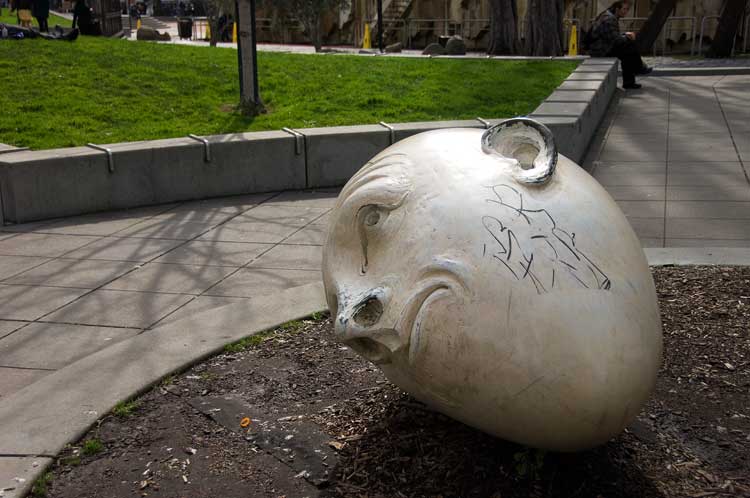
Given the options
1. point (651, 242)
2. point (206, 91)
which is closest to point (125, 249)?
point (651, 242)

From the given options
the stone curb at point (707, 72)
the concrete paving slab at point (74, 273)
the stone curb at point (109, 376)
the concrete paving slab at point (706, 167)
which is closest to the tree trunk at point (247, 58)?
the concrete paving slab at point (74, 273)

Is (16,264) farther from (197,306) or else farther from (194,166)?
(194,166)

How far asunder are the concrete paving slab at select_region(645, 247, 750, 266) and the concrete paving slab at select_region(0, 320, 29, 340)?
4.63 meters

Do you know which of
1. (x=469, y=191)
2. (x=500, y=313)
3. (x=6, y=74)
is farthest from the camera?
(x=6, y=74)

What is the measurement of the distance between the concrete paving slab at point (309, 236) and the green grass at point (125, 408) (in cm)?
333

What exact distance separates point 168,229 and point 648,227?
4.62m

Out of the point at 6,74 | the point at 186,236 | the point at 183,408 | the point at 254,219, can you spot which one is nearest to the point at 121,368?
the point at 183,408

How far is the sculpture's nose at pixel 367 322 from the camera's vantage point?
324 centimetres

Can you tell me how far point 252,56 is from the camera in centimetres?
1120

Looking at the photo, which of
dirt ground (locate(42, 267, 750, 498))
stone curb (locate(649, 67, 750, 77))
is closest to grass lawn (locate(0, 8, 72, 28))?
stone curb (locate(649, 67, 750, 77))

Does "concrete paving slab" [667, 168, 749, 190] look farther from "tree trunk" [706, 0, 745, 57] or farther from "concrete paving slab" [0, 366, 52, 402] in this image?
"tree trunk" [706, 0, 745, 57]

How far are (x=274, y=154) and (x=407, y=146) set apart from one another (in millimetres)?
6015

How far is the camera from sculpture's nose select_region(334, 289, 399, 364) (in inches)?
127

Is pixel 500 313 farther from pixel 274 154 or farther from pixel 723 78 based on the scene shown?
pixel 723 78
